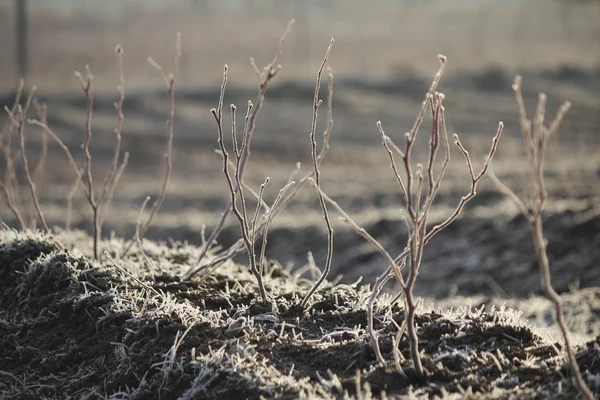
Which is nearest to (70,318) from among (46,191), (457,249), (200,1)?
(457,249)

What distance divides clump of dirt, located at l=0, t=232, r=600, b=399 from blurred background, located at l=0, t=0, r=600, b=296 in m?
4.65

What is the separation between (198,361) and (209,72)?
3746 cm

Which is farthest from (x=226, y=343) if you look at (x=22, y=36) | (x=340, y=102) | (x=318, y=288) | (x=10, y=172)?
(x=22, y=36)

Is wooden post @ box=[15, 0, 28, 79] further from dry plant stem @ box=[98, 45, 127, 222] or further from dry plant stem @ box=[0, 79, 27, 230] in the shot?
dry plant stem @ box=[98, 45, 127, 222]

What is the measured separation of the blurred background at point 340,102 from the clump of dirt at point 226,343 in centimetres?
465

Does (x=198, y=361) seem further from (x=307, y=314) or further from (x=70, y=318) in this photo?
(x=70, y=318)

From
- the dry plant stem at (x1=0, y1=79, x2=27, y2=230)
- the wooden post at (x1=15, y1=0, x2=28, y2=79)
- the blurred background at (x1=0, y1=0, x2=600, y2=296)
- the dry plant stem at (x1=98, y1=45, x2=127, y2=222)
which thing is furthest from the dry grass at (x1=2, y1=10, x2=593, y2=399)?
the wooden post at (x1=15, y1=0, x2=28, y2=79)

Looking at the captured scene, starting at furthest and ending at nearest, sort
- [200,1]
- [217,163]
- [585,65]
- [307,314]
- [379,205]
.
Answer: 1. [200,1]
2. [585,65]
3. [217,163]
4. [379,205]
5. [307,314]

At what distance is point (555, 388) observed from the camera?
243 cm

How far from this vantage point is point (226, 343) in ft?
9.09

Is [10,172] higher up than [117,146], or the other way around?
[117,146]

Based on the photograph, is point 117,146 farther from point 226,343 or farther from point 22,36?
point 22,36

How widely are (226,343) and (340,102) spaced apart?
83.9ft

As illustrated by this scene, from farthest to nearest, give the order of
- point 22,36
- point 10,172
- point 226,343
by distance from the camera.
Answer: point 22,36 → point 10,172 → point 226,343
